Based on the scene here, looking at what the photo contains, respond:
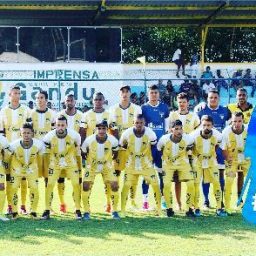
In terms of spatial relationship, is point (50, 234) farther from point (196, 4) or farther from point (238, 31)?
→ point (238, 31)

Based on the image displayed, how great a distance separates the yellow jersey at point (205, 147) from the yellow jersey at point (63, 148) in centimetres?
156

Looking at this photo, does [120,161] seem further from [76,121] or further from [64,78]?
[64,78]

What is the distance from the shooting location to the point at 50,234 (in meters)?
6.73

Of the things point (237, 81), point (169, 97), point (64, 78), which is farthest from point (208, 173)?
point (237, 81)

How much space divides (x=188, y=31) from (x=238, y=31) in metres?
2.81

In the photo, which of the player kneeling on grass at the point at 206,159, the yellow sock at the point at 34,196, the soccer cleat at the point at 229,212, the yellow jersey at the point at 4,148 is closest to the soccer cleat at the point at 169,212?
the player kneeling on grass at the point at 206,159

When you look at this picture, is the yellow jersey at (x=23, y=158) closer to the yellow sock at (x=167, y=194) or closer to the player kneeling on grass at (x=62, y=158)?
the player kneeling on grass at (x=62, y=158)

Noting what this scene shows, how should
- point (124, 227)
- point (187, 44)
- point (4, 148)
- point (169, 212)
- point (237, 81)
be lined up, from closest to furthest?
point (124, 227) → point (4, 148) → point (169, 212) → point (237, 81) → point (187, 44)

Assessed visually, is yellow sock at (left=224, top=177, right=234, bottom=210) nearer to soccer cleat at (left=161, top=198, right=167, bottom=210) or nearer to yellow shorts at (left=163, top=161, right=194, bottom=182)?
yellow shorts at (left=163, top=161, right=194, bottom=182)

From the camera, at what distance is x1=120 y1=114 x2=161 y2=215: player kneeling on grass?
25.5 feet

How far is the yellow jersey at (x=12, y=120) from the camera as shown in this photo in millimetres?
8773

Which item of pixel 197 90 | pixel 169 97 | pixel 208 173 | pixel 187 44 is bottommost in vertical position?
pixel 208 173

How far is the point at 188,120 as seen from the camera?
8383 millimetres

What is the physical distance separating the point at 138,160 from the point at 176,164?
0.50m
